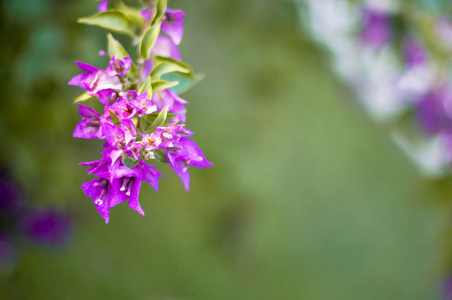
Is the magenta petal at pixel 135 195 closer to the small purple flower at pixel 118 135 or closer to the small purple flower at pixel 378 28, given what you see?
the small purple flower at pixel 118 135

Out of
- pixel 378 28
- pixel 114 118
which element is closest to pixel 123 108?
pixel 114 118

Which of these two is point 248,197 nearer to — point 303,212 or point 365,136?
point 303,212

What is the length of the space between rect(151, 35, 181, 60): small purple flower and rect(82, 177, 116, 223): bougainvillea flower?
161mm

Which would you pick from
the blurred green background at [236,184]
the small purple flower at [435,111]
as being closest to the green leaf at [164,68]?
the blurred green background at [236,184]

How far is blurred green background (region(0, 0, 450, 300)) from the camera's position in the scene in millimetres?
1034

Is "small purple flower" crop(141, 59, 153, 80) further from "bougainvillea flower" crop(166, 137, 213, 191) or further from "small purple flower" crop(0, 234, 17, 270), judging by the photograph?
"small purple flower" crop(0, 234, 17, 270)

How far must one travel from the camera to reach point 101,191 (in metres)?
0.49

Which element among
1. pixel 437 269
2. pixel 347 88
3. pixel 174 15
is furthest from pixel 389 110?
pixel 174 15

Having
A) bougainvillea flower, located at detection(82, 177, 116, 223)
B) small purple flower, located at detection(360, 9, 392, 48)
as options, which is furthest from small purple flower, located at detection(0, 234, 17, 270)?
small purple flower, located at detection(360, 9, 392, 48)

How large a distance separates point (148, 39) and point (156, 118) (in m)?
0.09

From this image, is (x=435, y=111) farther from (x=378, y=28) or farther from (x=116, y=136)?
(x=116, y=136)

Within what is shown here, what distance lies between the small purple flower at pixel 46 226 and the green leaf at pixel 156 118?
0.93m

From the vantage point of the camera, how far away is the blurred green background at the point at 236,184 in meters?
1.03

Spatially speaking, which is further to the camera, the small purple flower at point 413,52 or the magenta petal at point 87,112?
the small purple flower at point 413,52
